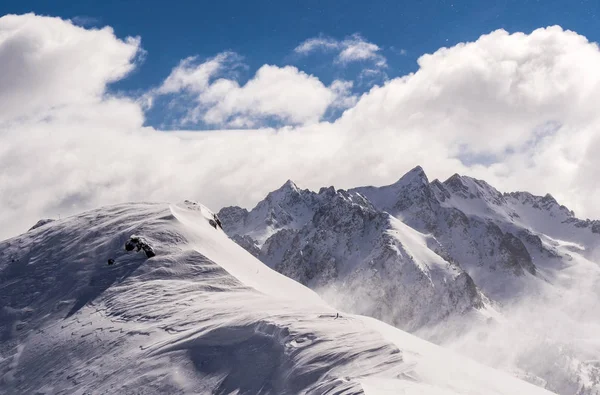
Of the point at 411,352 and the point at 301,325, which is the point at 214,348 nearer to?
the point at 301,325

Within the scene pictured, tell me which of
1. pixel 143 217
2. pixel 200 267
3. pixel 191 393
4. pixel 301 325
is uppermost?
pixel 143 217

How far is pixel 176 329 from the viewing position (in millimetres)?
33719

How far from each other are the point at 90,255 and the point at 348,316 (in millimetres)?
20857

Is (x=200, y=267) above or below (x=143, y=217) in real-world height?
below

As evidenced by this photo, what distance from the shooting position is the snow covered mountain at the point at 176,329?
26.6 m

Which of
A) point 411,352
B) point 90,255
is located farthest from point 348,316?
point 90,255

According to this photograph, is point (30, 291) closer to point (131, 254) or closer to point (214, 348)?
point (131, 254)

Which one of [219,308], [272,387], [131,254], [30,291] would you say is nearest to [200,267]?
[131,254]

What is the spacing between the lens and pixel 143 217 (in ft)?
168

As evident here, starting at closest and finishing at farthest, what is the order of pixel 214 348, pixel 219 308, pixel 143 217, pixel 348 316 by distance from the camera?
pixel 214 348 < pixel 348 316 < pixel 219 308 < pixel 143 217

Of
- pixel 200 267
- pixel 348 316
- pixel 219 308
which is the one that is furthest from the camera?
pixel 200 267

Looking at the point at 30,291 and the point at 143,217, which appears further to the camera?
the point at 143,217

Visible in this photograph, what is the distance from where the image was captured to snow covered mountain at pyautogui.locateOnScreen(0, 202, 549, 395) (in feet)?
87.1

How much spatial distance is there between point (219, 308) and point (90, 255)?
14.4 m
